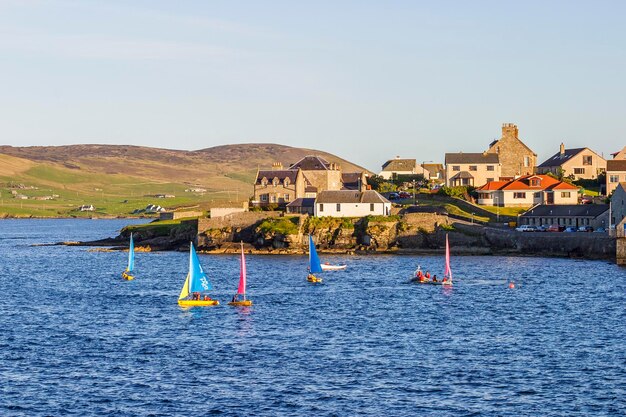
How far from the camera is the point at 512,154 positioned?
174250mm

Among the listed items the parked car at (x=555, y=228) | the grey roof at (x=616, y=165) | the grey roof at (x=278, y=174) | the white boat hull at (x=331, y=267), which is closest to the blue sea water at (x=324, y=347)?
the white boat hull at (x=331, y=267)

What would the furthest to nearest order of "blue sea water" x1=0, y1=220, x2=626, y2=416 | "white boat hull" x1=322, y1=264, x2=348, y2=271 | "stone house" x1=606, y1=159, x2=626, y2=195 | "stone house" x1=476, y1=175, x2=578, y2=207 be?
"stone house" x1=606, y1=159, x2=626, y2=195 → "stone house" x1=476, y1=175, x2=578, y2=207 → "white boat hull" x1=322, y1=264, x2=348, y2=271 → "blue sea water" x1=0, y1=220, x2=626, y2=416

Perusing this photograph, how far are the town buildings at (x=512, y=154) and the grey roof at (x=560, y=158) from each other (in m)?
5.16

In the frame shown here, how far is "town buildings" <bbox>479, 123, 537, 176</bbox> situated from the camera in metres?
174

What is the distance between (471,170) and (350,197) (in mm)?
33528

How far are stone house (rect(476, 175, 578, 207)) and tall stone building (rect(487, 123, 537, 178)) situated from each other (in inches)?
917

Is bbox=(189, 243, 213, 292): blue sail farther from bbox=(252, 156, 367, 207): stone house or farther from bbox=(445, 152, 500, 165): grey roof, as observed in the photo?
bbox=(445, 152, 500, 165): grey roof

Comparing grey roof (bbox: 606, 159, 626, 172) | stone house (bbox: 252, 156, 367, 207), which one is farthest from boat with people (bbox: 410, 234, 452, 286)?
grey roof (bbox: 606, 159, 626, 172)

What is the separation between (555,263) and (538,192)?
3445cm

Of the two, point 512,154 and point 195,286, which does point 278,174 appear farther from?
point 195,286

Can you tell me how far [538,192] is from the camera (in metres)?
147

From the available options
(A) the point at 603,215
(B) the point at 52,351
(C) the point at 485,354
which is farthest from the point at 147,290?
(A) the point at 603,215

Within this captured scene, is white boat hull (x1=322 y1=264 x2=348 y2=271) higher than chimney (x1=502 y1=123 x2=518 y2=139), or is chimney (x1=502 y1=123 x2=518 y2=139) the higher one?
chimney (x1=502 y1=123 x2=518 y2=139)

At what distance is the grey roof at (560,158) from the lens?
175625 millimetres
